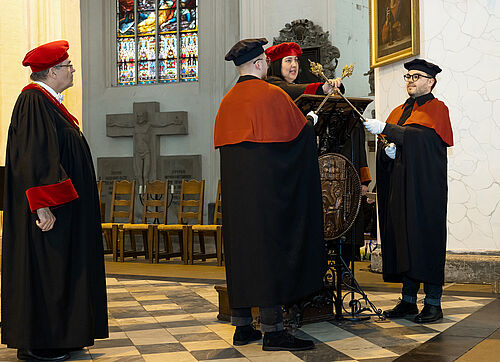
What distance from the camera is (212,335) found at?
Answer: 4285 millimetres

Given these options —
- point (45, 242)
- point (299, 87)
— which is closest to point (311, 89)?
point (299, 87)

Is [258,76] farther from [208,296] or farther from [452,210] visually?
[452,210]

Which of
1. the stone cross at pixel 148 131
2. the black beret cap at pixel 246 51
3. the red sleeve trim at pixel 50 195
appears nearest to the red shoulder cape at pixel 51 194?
the red sleeve trim at pixel 50 195

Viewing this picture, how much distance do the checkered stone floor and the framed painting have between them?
265 cm

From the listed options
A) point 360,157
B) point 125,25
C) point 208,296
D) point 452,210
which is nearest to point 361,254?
point 452,210

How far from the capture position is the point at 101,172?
14398 millimetres

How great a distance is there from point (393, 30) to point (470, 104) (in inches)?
47.4

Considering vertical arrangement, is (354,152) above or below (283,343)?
above

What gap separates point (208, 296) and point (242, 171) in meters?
2.49

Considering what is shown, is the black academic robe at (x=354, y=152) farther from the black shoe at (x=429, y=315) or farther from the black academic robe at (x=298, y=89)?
the black shoe at (x=429, y=315)

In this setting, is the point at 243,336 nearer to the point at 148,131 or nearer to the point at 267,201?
the point at 267,201

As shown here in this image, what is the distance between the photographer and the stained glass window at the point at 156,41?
14.5 metres

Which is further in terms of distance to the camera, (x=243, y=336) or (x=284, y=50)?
(x=284, y=50)

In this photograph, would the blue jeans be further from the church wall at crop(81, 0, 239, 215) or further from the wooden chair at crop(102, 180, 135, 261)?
the church wall at crop(81, 0, 239, 215)
